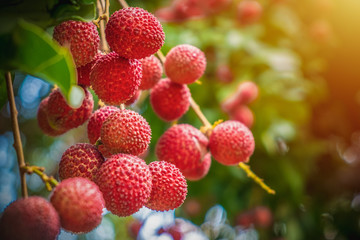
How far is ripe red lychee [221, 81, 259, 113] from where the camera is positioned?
5.92ft

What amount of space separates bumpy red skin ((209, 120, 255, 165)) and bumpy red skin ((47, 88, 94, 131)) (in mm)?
321

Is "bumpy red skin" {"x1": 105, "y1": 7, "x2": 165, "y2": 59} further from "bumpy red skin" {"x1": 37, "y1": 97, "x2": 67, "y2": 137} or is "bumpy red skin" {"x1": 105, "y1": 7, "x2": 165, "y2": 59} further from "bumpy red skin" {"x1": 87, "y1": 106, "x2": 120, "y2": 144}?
"bumpy red skin" {"x1": 37, "y1": 97, "x2": 67, "y2": 137}

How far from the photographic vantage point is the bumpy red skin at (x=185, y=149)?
33.5 inches

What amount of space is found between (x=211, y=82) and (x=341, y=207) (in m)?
1.47

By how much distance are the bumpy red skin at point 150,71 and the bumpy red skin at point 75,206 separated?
40 centimetres

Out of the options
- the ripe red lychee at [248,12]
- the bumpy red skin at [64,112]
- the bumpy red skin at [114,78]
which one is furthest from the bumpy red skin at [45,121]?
the ripe red lychee at [248,12]

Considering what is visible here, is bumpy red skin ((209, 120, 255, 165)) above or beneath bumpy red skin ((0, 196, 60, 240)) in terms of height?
beneath

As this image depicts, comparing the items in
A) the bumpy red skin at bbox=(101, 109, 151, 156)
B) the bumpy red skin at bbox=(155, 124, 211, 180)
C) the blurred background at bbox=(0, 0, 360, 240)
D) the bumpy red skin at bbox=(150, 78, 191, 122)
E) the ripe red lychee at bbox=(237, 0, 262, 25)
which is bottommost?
the blurred background at bbox=(0, 0, 360, 240)

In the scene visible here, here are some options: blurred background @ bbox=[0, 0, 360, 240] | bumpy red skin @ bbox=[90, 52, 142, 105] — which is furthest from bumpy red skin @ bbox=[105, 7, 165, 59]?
blurred background @ bbox=[0, 0, 360, 240]

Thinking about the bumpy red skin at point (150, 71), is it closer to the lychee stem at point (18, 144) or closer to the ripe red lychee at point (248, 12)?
the lychee stem at point (18, 144)

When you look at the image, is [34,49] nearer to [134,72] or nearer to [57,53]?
[57,53]

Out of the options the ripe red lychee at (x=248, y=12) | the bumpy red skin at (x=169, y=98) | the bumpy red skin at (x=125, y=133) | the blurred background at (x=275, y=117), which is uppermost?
the bumpy red skin at (x=125, y=133)

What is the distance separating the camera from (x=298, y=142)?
2336 mm

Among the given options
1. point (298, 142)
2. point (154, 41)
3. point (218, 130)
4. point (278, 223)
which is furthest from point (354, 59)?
point (154, 41)
